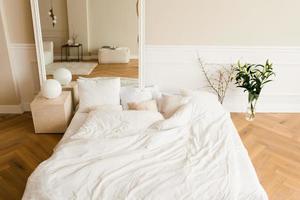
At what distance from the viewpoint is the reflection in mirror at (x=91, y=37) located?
11.0 ft

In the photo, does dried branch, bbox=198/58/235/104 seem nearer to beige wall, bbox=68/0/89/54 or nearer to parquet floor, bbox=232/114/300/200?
parquet floor, bbox=232/114/300/200

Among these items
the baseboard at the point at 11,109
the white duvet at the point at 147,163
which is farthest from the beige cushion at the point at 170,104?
the baseboard at the point at 11,109

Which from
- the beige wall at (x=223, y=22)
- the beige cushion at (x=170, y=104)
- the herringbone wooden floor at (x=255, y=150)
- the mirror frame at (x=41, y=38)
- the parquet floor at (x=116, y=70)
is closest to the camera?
the herringbone wooden floor at (x=255, y=150)

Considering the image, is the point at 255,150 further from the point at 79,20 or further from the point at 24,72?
the point at 24,72

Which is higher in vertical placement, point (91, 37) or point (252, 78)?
point (91, 37)

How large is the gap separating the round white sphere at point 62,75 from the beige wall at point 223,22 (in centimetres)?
110

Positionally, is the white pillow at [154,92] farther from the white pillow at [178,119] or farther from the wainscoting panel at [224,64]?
the white pillow at [178,119]

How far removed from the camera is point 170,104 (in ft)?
9.58

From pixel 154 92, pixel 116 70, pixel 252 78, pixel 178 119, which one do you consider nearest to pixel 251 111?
pixel 252 78

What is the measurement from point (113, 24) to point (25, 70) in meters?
1.34

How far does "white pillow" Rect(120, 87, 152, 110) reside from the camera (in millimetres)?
3139

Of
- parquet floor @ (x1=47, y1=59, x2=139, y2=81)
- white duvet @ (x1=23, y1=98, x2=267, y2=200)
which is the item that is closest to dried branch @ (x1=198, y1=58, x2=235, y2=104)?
parquet floor @ (x1=47, y1=59, x2=139, y2=81)

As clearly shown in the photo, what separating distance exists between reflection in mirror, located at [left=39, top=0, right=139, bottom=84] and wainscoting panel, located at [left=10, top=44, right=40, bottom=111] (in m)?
0.22

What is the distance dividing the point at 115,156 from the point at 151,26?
1.97m
